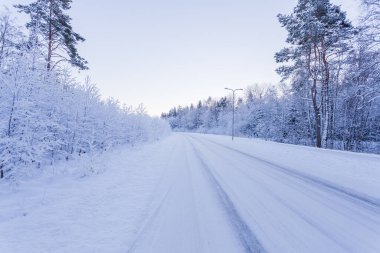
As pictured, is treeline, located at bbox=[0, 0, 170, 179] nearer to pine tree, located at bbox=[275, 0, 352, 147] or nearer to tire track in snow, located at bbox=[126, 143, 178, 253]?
tire track in snow, located at bbox=[126, 143, 178, 253]

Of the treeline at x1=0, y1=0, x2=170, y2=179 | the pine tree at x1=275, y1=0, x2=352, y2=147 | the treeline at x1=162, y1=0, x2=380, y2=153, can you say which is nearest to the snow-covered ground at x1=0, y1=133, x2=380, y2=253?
the treeline at x1=0, y1=0, x2=170, y2=179

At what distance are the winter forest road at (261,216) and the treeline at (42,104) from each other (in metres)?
4.91

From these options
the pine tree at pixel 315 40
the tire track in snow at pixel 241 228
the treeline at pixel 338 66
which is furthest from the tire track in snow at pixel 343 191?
the pine tree at pixel 315 40

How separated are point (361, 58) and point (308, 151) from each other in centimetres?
731

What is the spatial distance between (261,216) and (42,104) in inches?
392

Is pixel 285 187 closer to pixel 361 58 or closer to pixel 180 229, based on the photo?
pixel 180 229

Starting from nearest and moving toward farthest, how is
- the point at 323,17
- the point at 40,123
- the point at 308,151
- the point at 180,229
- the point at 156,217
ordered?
the point at 180,229, the point at 156,217, the point at 40,123, the point at 308,151, the point at 323,17

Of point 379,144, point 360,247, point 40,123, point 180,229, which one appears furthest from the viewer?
point 379,144

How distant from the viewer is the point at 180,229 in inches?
160

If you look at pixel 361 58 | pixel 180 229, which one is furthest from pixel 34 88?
pixel 361 58

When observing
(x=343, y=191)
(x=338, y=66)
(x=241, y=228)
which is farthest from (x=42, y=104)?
(x=338, y=66)

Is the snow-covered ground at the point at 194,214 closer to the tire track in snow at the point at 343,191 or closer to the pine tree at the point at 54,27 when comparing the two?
the tire track in snow at the point at 343,191

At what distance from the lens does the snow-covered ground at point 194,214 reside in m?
3.55

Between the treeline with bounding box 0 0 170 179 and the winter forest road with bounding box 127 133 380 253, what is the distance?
16.1 feet
